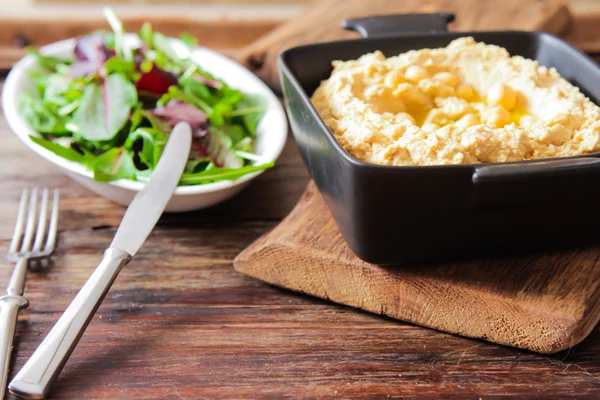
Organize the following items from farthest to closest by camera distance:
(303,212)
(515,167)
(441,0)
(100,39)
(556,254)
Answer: (441,0), (100,39), (303,212), (556,254), (515,167)

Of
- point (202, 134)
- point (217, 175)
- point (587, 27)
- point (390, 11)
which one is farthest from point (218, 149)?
point (587, 27)

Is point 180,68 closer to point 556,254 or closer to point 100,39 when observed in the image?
point 100,39

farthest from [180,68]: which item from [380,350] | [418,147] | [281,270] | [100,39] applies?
[380,350]

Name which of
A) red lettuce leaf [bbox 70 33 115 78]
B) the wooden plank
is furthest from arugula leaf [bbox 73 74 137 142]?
the wooden plank

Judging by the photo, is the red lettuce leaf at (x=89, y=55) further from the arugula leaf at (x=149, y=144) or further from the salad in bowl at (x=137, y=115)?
the arugula leaf at (x=149, y=144)

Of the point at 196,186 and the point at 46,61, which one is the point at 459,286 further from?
the point at 46,61

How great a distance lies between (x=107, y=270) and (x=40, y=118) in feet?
2.26

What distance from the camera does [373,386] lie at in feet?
3.92

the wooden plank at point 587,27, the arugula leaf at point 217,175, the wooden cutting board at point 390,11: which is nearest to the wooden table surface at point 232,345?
the arugula leaf at point 217,175

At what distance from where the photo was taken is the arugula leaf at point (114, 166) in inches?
60.8

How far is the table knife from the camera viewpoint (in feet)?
3.59

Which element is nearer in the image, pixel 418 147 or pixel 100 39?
pixel 418 147

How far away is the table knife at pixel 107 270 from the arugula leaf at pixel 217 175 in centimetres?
4

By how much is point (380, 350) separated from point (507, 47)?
0.87 meters
